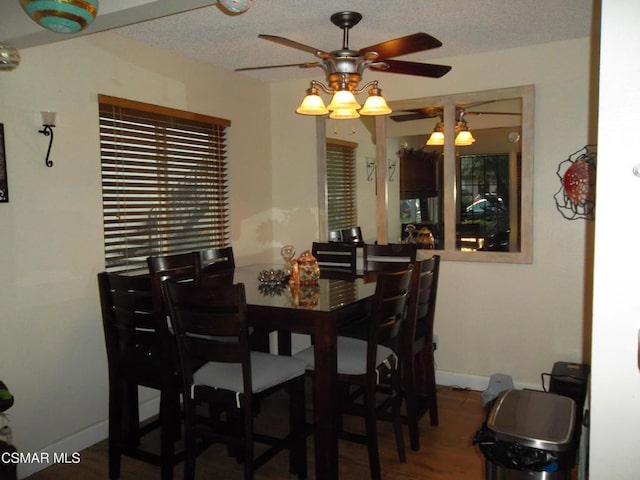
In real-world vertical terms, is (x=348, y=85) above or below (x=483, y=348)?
above

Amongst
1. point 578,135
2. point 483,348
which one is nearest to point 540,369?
point 483,348

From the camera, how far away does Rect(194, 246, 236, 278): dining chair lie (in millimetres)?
3375

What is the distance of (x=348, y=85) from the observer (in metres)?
2.71

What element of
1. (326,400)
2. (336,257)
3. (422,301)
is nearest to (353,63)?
(422,301)

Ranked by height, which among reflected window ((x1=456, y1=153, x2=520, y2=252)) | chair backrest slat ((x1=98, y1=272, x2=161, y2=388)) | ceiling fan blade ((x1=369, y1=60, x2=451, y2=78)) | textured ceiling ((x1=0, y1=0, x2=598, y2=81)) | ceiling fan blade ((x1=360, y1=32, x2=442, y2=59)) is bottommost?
chair backrest slat ((x1=98, y1=272, x2=161, y2=388))

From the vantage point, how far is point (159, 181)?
11.4 ft

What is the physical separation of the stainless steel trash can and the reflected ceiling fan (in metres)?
1.64

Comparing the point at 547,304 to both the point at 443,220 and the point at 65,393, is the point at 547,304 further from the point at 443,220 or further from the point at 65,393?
the point at 65,393

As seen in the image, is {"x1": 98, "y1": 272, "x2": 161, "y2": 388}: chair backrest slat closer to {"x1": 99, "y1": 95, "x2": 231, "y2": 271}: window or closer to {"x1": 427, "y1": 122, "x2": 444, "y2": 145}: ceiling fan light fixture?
{"x1": 99, "y1": 95, "x2": 231, "y2": 271}: window

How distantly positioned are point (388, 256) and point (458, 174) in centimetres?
86

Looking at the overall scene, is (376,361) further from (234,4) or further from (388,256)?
(234,4)

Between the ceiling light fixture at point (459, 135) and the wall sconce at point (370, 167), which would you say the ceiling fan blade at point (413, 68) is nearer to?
the ceiling light fixture at point (459, 135)

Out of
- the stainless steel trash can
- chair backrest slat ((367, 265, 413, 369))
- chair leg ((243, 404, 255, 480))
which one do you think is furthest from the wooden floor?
the stainless steel trash can

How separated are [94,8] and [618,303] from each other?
1799 mm
